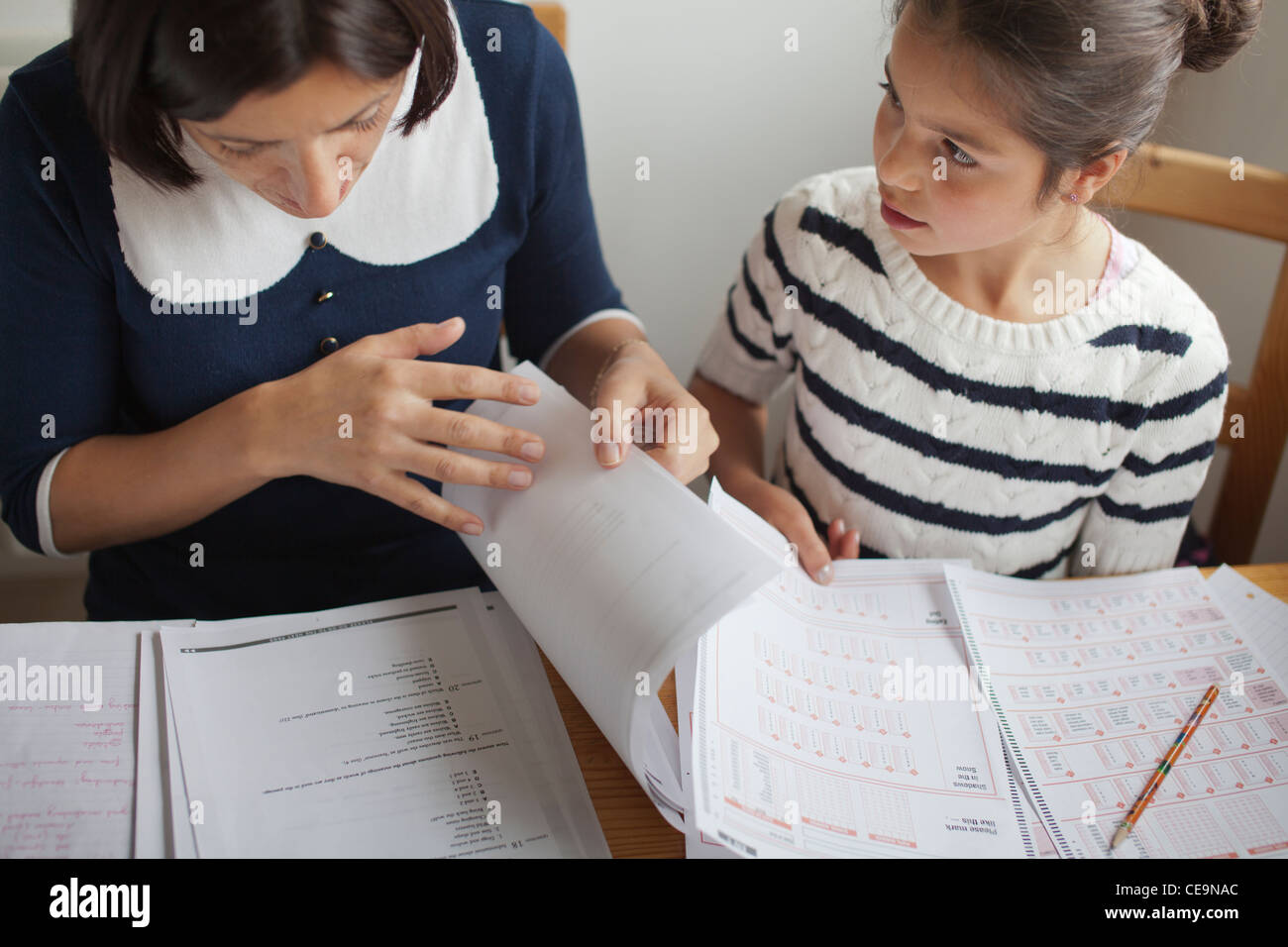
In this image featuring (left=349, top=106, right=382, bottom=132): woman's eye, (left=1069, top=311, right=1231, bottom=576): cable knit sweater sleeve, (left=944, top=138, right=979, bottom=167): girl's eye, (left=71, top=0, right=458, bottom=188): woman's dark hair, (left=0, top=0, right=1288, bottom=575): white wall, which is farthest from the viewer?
(left=0, top=0, right=1288, bottom=575): white wall

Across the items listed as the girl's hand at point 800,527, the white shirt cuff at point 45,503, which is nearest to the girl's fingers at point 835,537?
the girl's hand at point 800,527

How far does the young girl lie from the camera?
2.45ft

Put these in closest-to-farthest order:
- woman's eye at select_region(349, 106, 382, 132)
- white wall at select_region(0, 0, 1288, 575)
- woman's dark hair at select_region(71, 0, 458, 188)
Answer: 1. woman's dark hair at select_region(71, 0, 458, 188)
2. woman's eye at select_region(349, 106, 382, 132)
3. white wall at select_region(0, 0, 1288, 575)

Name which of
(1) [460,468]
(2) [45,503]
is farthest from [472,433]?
(2) [45,503]

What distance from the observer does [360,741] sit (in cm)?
67

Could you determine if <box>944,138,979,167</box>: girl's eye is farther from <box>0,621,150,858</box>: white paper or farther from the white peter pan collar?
<box>0,621,150,858</box>: white paper

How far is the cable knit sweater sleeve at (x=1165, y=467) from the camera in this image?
0.89 meters

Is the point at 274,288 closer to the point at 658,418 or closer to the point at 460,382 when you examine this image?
the point at 460,382

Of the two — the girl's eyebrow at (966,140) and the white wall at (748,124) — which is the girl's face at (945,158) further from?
the white wall at (748,124)

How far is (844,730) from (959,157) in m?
0.47

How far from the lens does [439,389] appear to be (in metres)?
0.74

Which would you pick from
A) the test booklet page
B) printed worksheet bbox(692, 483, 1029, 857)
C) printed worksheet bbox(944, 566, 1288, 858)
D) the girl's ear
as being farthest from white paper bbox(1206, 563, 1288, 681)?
the test booklet page
